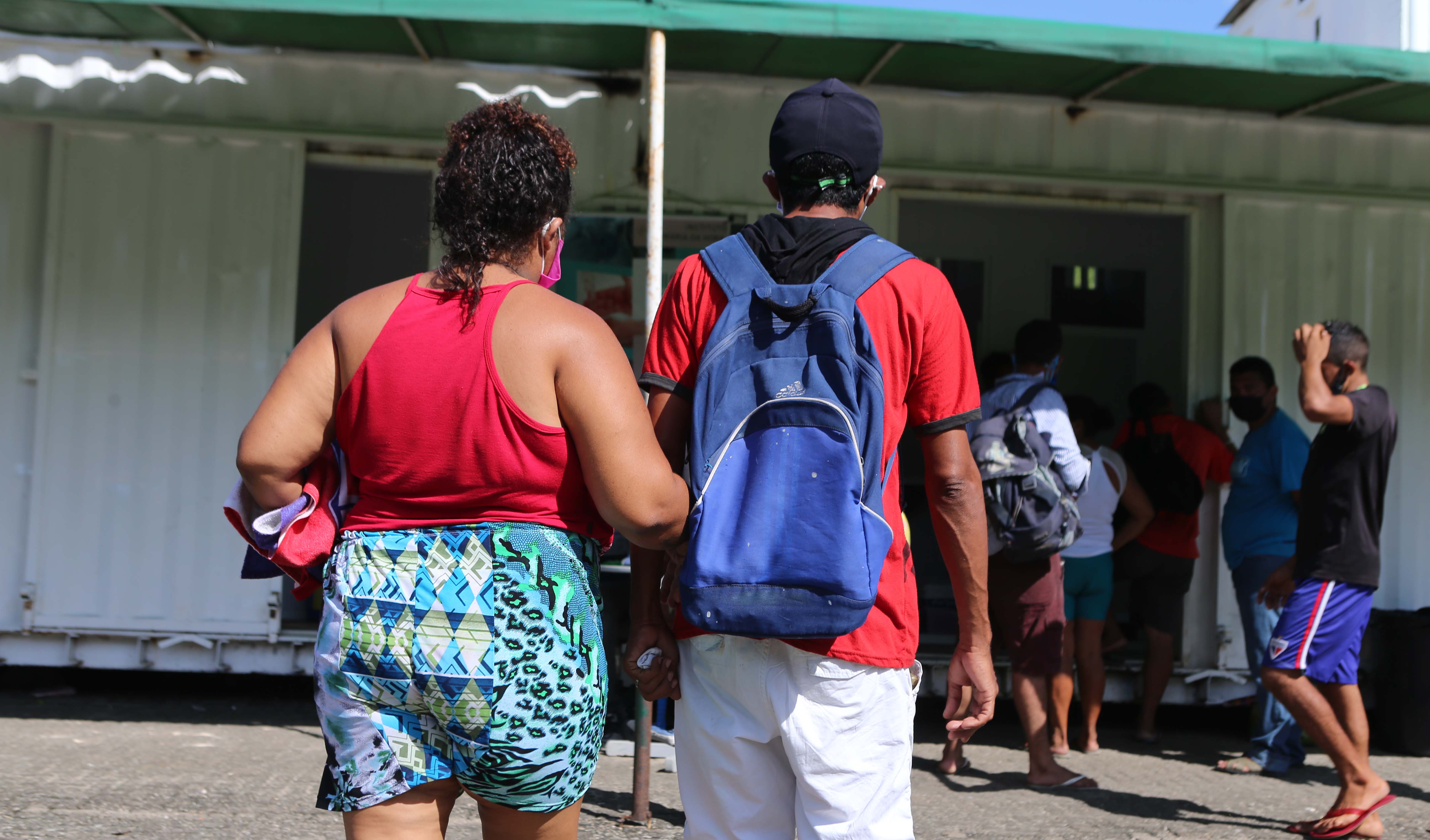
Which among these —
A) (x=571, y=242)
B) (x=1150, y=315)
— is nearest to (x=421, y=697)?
(x=571, y=242)

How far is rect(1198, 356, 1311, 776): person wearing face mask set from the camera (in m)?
5.54

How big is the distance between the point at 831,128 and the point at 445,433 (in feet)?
2.96

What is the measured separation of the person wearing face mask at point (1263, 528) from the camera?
18.2 feet

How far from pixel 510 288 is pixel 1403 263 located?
6497 mm

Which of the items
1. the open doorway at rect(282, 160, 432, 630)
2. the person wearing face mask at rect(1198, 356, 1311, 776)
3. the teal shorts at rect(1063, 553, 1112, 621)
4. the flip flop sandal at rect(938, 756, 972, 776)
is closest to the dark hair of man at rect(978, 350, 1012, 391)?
the teal shorts at rect(1063, 553, 1112, 621)

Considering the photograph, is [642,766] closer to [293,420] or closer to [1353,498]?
[293,420]

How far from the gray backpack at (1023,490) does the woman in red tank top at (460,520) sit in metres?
3.06

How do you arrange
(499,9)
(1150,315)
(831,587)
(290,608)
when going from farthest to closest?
(1150,315) → (290,608) → (499,9) → (831,587)

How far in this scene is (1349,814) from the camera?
4.32m

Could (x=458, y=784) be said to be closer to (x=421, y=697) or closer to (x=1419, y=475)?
(x=421, y=697)

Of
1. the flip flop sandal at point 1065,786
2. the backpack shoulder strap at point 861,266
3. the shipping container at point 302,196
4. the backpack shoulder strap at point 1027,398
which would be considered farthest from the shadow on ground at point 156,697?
the backpack shoulder strap at point 861,266

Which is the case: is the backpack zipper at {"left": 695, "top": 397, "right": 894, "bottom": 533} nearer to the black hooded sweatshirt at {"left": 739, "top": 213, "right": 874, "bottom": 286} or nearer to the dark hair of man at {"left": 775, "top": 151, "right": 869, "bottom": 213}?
the black hooded sweatshirt at {"left": 739, "top": 213, "right": 874, "bottom": 286}

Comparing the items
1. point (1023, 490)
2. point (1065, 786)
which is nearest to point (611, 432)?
point (1023, 490)

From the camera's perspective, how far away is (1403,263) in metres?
6.68
